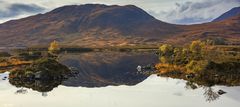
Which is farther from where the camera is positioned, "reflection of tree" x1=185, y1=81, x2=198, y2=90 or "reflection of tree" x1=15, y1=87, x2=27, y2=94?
"reflection of tree" x1=185, y1=81, x2=198, y2=90

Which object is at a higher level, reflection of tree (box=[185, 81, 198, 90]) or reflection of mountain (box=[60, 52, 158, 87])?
reflection of tree (box=[185, 81, 198, 90])

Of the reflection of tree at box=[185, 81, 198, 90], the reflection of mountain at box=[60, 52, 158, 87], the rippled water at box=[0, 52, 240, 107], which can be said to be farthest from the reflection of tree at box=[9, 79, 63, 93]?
the reflection of tree at box=[185, 81, 198, 90]

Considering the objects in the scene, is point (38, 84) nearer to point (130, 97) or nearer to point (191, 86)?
point (130, 97)

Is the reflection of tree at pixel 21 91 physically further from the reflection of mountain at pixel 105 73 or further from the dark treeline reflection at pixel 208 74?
the dark treeline reflection at pixel 208 74

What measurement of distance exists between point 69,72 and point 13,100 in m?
34.4

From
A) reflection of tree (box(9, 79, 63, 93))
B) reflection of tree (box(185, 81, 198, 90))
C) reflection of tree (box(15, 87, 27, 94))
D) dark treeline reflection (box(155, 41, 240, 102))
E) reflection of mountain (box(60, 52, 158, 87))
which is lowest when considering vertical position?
reflection of mountain (box(60, 52, 158, 87))

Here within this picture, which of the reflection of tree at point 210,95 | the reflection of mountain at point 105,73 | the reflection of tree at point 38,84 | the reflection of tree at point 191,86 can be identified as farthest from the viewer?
the reflection of mountain at point 105,73

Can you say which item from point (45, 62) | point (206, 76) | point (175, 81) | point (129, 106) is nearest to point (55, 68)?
point (45, 62)

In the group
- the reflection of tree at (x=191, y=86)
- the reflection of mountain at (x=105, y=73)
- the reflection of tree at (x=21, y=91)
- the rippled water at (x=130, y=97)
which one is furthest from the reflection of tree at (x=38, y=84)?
the reflection of tree at (x=191, y=86)

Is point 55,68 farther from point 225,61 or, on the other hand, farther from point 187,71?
point 225,61

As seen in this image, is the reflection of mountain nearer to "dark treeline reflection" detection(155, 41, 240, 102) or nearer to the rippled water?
"dark treeline reflection" detection(155, 41, 240, 102)

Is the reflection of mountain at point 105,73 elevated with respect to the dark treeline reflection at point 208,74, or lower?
lower

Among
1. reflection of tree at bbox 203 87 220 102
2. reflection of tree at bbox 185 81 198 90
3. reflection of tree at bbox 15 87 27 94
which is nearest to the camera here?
reflection of tree at bbox 203 87 220 102

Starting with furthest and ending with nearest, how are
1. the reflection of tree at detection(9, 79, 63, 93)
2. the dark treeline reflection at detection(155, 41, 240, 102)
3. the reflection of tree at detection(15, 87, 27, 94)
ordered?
the reflection of tree at detection(9, 79, 63, 93)
the reflection of tree at detection(15, 87, 27, 94)
the dark treeline reflection at detection(155, 41, 240, 102)
